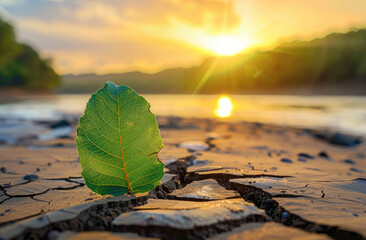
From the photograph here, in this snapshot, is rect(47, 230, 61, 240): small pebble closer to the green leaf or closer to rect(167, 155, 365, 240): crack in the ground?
the green leaf

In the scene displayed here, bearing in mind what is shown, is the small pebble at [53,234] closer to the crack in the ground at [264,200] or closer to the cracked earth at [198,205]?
the cracked earth at [198,205]

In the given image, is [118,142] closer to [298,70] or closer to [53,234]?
[53,234]

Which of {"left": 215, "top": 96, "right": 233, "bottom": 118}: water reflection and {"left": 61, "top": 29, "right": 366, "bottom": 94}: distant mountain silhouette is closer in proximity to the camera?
{"left": 215, "top": 96, "right": 233, "bottom": 118}: water reflection

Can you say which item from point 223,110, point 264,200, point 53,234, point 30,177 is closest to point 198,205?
point 264,200

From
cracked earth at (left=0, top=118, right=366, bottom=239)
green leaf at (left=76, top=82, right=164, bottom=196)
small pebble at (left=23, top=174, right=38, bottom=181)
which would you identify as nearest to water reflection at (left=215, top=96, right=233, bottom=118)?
cracked earth at (left=0, top=118, right=366, bottom=239)

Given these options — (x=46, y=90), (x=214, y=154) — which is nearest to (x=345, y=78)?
(x=214, y=154)

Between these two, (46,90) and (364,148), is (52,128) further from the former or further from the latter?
(46,90)
